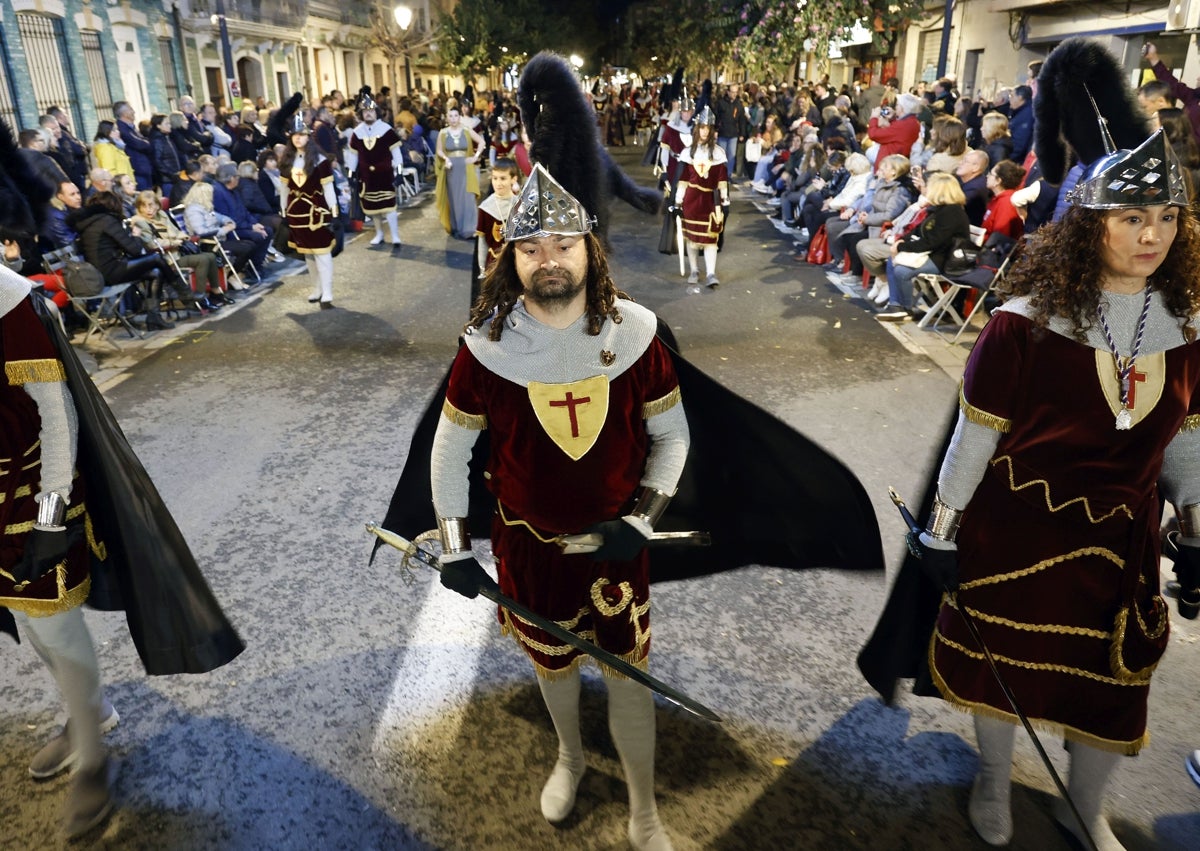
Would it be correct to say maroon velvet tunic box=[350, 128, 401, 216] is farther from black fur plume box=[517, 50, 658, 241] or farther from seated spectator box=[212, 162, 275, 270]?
black fur plume box=[517, 50, 658, 241]

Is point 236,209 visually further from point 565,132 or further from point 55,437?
point 55,437

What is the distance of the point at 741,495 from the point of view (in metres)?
2.93

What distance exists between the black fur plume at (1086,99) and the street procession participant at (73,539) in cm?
306

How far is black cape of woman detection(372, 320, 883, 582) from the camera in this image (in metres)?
2.79

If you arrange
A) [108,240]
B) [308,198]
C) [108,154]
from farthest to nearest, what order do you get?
1. [108,154]
2. [308,198]
3. [108,240]

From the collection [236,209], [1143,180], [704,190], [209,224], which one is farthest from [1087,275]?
[236,209]

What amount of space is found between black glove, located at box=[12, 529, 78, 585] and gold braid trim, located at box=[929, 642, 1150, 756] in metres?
2.57

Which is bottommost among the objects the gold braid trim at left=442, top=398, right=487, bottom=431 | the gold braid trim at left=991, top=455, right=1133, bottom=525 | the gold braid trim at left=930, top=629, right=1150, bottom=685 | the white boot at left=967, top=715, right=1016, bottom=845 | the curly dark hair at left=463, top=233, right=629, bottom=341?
the white boot at left=967, top=715, right=1016, bottom=845

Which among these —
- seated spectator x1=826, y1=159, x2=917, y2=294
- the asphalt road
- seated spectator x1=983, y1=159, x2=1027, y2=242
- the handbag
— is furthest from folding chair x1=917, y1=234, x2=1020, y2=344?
the handbag

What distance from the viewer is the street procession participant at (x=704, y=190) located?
9.39 meters

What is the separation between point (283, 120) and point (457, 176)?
259 centimetres

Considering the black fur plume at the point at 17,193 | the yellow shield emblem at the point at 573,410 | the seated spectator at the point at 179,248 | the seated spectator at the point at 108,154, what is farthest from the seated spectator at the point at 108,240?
the yellow shield emblem at the point at 573,410

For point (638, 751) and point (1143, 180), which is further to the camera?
point (638, 751)

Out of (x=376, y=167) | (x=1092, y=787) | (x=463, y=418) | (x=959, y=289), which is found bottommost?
(x=1092, y=787)
